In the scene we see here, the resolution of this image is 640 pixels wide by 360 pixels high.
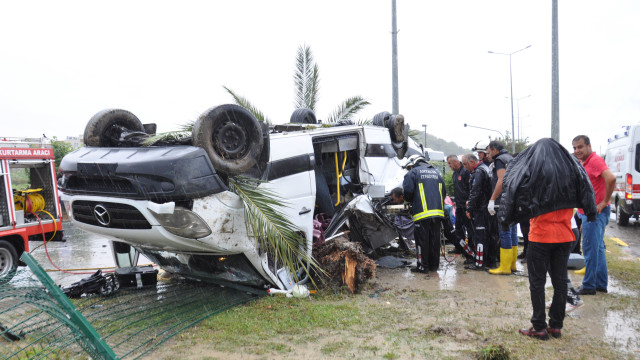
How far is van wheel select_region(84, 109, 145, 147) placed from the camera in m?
4.68

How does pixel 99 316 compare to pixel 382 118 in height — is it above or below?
below

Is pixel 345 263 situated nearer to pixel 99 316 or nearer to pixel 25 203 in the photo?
pixel 99 316

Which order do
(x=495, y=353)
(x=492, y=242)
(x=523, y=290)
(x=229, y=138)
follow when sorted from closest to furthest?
1. (x=495, y=353)
2. (x=229, y=138)
3. (x=523, y=290)
4. (x=492, y=242)

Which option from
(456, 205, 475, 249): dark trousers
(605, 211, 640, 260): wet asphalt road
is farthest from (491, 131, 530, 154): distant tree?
(456, 205, 475, 249): dark trousers

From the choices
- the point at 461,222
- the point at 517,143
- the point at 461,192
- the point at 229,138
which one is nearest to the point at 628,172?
the point at 461,222

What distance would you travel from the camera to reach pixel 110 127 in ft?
15.8

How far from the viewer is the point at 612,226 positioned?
38.5 feet

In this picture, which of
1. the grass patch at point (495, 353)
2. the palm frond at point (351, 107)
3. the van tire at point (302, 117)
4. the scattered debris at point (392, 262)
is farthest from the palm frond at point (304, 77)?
the grass patch at point (495, 353)

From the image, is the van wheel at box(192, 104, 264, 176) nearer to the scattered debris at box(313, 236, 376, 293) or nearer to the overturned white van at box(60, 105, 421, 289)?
the overturned white van at box(60, 105, 421, 289)

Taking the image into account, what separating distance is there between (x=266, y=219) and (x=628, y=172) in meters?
9.76

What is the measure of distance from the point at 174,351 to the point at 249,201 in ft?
4.49

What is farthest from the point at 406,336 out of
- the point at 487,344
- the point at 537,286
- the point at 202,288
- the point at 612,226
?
the point at 612,226

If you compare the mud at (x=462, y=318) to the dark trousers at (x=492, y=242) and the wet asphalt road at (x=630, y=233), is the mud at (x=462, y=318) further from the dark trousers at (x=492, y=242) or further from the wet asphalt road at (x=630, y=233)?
the wet asphalt road at (x=630, y=233)

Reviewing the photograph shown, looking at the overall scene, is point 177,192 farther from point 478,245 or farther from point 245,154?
point 478,245
